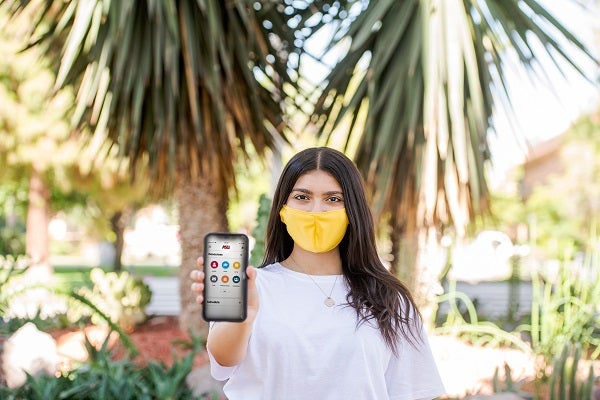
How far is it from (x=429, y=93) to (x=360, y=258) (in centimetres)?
378

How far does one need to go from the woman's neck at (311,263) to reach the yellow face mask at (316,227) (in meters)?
0.03

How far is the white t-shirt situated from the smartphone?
0.53 ft

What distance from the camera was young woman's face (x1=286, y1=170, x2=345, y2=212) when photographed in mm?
1755

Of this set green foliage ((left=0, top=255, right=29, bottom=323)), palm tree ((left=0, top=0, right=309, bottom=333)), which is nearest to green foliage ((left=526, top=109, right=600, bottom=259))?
palm tree ((left=0, top=0, right=309, bottom=333))

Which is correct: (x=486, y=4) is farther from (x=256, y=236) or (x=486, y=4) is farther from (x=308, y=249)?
(x=308, y=249)

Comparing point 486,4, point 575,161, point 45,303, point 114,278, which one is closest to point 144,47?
point 486,4

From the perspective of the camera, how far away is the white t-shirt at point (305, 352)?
5.29ft

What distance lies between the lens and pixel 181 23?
6082mm

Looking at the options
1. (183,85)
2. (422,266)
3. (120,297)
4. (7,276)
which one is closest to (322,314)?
(7,276)

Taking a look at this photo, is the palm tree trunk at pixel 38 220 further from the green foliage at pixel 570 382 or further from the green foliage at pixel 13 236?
the green foliage at pixel 570 382

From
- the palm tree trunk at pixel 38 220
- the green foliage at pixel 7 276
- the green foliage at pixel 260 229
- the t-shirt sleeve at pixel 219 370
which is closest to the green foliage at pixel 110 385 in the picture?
the green foliage at pixel 7 276

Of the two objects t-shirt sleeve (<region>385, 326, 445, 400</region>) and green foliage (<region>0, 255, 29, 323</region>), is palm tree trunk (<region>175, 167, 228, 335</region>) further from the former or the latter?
t-shirt sleeve (<region>385, 326, 445, 400</region>)

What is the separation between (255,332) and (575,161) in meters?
20.7

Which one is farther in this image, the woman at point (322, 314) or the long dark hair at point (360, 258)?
the long dark hair at point (360, 258)
